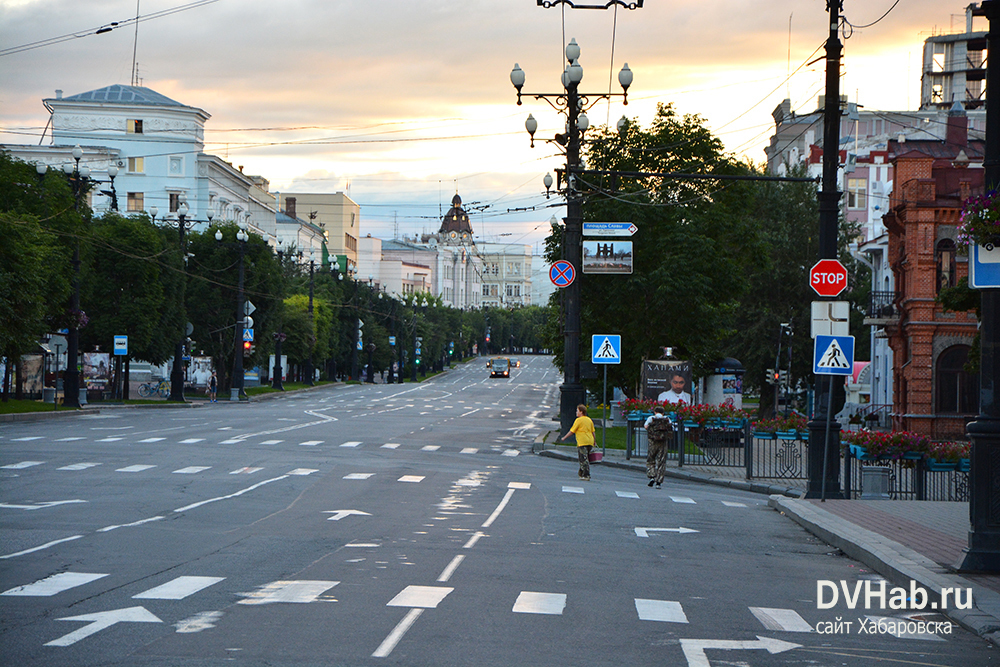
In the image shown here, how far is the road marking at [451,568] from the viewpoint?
11884 millimetres

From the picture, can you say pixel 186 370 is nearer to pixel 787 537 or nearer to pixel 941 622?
pixel 787 537

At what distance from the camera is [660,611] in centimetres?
1052

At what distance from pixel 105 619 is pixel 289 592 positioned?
188 cm

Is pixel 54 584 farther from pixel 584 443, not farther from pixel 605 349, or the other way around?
pixel 605 349

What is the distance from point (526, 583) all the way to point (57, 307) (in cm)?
4275

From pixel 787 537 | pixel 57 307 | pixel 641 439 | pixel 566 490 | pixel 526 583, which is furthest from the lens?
pixel 57 307

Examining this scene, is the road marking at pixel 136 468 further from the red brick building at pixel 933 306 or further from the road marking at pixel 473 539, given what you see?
the red brick building at pixel 933 306

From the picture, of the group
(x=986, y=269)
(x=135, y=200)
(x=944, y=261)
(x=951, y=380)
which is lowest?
(x=951, y=380)

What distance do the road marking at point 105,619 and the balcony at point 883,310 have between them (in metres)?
46.7

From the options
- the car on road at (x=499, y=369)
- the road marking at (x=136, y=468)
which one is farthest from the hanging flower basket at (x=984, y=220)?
the car on road at (x=499, y=369)

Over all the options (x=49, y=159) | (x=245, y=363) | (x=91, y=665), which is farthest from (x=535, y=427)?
(x=49, y=159)

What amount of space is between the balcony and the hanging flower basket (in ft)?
134

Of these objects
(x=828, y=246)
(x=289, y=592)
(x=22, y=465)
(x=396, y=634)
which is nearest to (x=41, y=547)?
(x=289, y=592)

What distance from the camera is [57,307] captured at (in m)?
50.2
